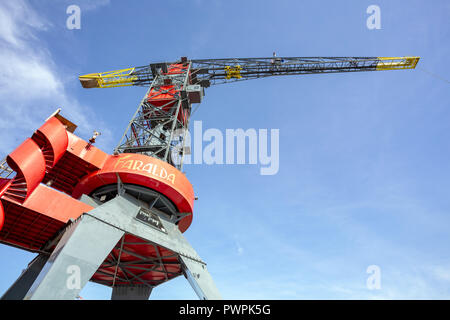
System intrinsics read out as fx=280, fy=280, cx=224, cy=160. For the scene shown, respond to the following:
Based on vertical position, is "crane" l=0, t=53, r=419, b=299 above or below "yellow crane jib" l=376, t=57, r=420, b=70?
below

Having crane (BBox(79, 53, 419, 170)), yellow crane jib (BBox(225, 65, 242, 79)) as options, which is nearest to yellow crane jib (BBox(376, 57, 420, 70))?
crane (BBox(79, 53, 419, 170))

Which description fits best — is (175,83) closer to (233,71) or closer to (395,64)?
(233,71)

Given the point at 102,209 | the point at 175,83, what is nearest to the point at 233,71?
the point at 175,83

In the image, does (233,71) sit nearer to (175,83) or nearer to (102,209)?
(175,83)

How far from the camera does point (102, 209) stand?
1900 centimetres

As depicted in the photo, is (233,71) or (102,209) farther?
(233,71)

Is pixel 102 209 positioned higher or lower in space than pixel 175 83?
lower

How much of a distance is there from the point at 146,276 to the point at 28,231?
464 inches

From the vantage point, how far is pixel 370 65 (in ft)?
171

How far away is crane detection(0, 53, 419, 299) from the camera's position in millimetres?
16781

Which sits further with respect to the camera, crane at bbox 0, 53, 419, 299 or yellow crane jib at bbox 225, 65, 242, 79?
yellow crane jib at bbox 225, 65, 242, 79

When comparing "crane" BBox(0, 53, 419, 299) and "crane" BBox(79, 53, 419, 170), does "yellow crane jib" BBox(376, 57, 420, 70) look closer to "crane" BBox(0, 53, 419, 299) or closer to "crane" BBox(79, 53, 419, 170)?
"crane" BBox(79, 53, 419, 170)

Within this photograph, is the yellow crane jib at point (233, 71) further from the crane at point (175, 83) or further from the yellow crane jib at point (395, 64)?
the yellow crane jib at point (395, 64)
